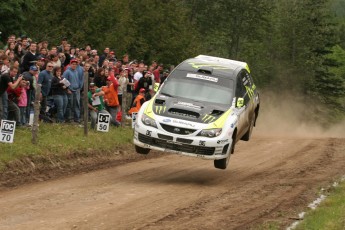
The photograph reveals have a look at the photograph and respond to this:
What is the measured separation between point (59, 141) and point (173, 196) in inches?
206

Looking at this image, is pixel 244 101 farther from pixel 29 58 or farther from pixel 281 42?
pixel 281 42

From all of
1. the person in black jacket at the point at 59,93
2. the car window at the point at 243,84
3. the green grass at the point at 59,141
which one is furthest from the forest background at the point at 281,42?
the car window at the point at 243,84

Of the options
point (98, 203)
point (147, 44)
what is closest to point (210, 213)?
point (98, 203)

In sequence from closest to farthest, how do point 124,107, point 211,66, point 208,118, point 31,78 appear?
1. point 208,118
2. point 211,66
3. point 31,78
4. point 124,107

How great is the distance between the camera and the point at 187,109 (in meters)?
16.4

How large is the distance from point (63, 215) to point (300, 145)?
1620cm

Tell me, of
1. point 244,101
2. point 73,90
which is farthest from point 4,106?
point 244,101

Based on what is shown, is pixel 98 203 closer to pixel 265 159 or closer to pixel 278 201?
pixel 278 201

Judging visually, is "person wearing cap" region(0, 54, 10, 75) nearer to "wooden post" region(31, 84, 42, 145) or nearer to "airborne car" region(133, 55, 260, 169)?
"wooden post" region(31, 84, 42, 145)

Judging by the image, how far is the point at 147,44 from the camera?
44.8 metres

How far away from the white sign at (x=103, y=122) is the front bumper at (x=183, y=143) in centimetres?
556

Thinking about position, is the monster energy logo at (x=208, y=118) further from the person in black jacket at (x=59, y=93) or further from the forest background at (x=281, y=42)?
the forest background at (x=281, y=42)

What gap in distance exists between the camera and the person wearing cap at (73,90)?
69.6 feet

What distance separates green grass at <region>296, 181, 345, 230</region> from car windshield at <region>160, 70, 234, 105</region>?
358 centimetres
